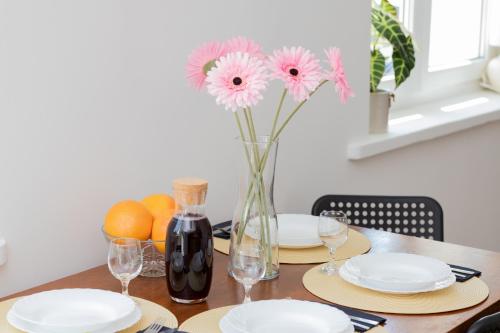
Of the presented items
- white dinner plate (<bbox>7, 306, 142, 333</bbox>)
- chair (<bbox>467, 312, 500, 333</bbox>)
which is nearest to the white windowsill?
chair (<bbox>467, 312, 500, 333</bbox>)

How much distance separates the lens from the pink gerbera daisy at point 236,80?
151cm

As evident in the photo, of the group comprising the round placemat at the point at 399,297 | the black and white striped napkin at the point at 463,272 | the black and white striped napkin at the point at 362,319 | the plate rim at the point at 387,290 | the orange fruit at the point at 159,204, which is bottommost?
the round placemat at the point at 399,297

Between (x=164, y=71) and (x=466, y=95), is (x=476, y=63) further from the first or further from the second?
(x=164, y=71)

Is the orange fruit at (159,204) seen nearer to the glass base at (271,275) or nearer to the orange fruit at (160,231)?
the orange fruit at (160,231)

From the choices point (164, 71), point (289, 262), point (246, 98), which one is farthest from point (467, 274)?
point (164, 71)

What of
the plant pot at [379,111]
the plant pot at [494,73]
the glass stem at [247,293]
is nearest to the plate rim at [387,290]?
the glass stem at [247,293]

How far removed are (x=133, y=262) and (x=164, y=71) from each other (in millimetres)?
576

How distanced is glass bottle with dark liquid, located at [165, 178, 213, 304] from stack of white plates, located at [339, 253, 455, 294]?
28cm

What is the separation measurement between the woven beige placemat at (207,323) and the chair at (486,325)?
14 centimetres

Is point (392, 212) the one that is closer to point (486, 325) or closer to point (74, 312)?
point (486, 325)

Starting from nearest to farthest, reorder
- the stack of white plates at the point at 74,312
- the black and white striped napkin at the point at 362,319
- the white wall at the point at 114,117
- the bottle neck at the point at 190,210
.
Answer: the stack of white plates at the point at 74,312, the black and white striped napkin at the point at 362,319, the bottle neck at the point at 190,210, the white wall at the point at 114,117

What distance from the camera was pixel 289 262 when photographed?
179 centimetres

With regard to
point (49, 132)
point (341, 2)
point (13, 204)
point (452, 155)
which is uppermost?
point (341, 2)

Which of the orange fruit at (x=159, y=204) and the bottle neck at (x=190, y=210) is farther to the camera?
the orange fruit at (x=159, y=204)
